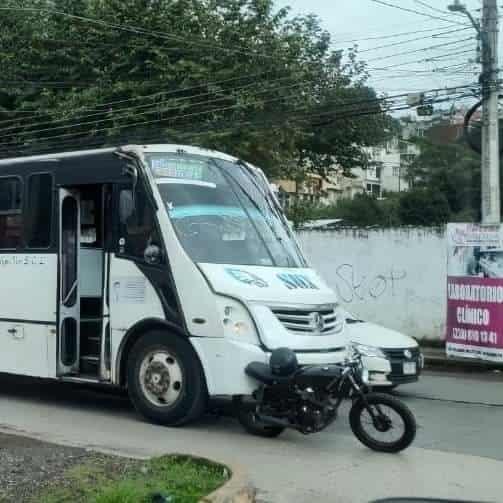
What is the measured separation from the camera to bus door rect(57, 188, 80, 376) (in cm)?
1030

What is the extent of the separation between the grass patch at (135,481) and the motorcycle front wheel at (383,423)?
192 cm

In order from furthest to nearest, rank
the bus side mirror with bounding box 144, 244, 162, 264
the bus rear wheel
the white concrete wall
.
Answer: the white concrete wall
the bus side mirror with bounding box 144, 244, 162, 264
the bus rear wheel

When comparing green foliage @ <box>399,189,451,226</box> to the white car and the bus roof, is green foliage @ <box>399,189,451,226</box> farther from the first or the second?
the bus roof

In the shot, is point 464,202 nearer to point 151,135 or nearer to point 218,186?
point 151,135

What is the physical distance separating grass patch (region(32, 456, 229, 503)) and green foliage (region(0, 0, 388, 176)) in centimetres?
1496

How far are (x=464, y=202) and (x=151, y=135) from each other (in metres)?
22.1

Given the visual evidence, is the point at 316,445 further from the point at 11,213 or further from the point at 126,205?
the point at 11,213

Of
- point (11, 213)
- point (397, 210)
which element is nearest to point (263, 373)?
point (11, 213)

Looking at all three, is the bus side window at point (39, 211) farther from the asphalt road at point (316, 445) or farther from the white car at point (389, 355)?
the white car at point (389, 355)

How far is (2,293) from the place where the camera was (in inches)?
430

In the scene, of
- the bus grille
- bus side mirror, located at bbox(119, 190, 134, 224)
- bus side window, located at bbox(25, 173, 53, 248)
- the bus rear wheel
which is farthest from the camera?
bus side window, located at bbox(25, 173, 53, 248)

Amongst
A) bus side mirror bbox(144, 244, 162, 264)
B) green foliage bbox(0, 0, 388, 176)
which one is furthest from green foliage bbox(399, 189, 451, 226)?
bus side mirror bbox(144, 244, 162, 264)

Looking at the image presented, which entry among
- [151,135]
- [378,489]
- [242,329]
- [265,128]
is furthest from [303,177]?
[378,489]

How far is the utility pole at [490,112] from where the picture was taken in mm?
17297
